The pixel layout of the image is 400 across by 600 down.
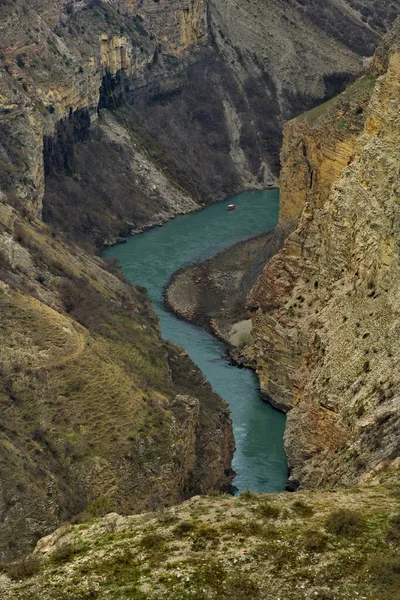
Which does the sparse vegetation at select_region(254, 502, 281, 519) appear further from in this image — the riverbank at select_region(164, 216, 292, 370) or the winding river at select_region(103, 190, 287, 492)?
the riverbank at select_region(164, 216, 292, 370)

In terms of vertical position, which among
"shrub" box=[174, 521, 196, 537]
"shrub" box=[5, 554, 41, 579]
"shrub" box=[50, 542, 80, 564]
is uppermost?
"shrub" box=[174, 521, 196, 537]

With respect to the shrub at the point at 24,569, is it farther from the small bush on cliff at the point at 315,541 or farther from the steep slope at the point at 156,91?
the steep slope at the point at 156,91

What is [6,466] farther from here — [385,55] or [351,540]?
[385,55]

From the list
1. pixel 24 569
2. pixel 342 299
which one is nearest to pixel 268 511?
pixel 24 569

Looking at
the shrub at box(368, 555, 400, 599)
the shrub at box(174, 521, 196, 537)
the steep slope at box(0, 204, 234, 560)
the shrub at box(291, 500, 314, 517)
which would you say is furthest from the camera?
the steep slope at box(0, 204, 234, 560)

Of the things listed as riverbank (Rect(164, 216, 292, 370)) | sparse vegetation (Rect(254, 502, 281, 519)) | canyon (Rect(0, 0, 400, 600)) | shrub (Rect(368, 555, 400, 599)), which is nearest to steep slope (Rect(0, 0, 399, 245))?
canyon (Rect(0, 0, 400, 600))

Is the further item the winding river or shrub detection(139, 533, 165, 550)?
the winding river

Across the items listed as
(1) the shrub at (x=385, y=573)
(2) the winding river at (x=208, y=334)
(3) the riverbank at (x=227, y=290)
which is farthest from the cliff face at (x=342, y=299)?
(3) the riverbank at (x=227, y=290)
